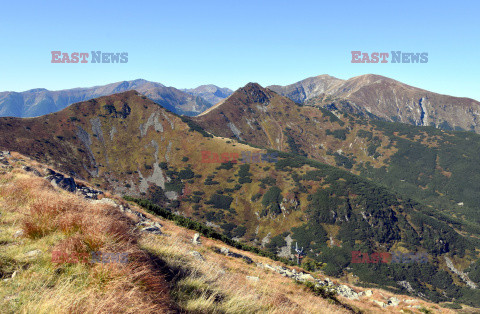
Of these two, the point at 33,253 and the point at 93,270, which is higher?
the point at 93,270

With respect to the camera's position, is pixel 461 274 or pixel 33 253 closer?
pixel 33 253

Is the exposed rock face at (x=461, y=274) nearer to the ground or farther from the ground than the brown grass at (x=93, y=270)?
nearer to the ground

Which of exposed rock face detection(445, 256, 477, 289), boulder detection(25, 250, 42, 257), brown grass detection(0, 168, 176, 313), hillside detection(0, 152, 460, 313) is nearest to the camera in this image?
brown grass detection(0, 168, 176, 313)

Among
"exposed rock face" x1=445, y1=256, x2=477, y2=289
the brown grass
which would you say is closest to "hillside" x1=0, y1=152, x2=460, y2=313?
the brown grass

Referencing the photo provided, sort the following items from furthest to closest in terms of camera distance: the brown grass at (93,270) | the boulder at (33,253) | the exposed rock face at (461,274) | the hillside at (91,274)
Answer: the exposed rock face at (461,274)
the boulder at (33,253)
the hillside at (91,274)
the brown grass at (93,270)

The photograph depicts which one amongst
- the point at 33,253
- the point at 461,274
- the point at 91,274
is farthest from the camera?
the point at 461,274

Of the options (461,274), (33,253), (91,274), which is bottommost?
(461,274)

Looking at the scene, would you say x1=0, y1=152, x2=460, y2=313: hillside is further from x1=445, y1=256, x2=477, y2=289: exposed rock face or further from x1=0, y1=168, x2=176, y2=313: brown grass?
x1=445, y1=256, x2=477, y2=289: exposed rock face

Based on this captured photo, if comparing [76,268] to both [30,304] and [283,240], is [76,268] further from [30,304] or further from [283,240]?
[283,240]

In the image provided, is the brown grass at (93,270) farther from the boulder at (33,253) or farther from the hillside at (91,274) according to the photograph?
the boulder at (33,253)

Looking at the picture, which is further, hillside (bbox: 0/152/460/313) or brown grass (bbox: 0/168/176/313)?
hillside (bbox: 0/152/460/313)

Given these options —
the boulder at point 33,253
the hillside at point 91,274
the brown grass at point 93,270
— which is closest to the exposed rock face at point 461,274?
the hillside at point 91,274

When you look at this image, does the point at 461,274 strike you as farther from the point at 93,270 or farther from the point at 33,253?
the point at 33,253

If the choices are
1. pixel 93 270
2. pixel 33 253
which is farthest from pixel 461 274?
pixel 33 253
